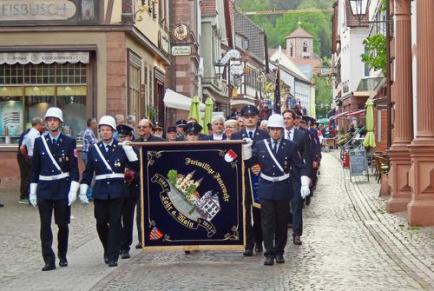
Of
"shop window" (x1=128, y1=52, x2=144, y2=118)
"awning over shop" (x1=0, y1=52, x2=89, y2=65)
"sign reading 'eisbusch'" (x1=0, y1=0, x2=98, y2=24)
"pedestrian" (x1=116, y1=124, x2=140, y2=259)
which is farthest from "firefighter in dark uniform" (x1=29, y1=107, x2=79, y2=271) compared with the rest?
"shop window" (x1=128, y1=52, x2=144, y2=118)

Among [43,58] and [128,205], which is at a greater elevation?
[43,58]

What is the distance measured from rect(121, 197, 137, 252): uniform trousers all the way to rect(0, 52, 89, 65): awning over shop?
476 inches

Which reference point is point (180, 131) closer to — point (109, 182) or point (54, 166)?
point (109, 182)

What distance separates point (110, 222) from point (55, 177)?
85cm

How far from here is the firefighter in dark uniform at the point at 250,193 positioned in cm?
1283

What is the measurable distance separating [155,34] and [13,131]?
8523 mm

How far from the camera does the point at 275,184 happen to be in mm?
11945

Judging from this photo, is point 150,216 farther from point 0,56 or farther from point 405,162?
point 0,56

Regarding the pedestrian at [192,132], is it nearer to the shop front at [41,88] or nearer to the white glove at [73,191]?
the white glove at [73,191]

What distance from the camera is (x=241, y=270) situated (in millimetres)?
11391

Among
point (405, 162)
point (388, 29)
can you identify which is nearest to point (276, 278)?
point (405, 162)

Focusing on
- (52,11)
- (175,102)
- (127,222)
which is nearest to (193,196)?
(127,222)

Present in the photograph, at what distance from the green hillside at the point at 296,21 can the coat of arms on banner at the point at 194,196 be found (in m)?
139

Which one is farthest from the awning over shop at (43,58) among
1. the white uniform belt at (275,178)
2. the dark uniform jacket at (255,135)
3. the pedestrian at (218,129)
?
the white uniform belt at (275,178)
